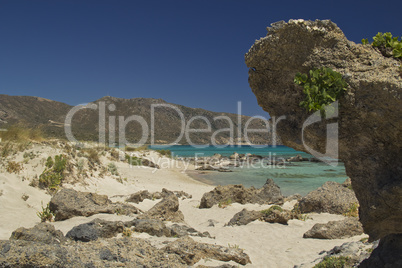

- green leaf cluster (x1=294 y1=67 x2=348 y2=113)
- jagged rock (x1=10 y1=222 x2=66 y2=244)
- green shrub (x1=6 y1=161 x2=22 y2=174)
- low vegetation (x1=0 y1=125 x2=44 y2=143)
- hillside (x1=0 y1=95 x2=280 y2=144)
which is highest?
hillside (x1=0 y1=95 x2=280 y2=144)

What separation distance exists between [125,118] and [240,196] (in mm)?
95721

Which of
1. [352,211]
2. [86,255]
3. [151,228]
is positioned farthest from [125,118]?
[86,255]

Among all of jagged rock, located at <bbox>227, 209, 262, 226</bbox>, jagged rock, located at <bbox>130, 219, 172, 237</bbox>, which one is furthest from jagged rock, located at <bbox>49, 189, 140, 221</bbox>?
jagged rock, located at <bbox>227, 209, 262, 226</bbox>

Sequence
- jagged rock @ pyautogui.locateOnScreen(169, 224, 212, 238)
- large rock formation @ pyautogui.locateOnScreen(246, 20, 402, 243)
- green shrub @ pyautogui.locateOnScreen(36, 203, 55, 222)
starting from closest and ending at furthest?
large rock formation @ pyautogui.locateOnScreen(246, 20, 402, 243), jagged rock @ pyautogui.locateOnScreen(169, 224, 212, 238), green shrub @ pyautogui.locateOnScreen(36, 203, 55, 222)

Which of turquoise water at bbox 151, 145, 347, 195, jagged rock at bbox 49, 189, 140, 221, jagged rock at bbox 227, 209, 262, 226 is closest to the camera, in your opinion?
jagged rock at bbox 49, 189, 140, 221

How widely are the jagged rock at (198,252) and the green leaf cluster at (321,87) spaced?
2.96 meters

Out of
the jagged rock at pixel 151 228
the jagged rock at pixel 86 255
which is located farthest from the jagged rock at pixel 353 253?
the jagged rock at pixel 151 228

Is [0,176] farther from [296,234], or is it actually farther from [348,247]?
[348,247]

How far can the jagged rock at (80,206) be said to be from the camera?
743 cm

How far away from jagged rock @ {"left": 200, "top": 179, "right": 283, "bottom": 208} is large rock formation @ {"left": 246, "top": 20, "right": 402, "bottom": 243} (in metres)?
8.74

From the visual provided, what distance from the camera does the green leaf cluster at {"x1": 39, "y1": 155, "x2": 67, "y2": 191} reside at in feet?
33.4

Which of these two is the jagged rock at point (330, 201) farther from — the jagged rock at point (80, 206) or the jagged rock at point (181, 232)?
the jagged rock at point (80, 206)

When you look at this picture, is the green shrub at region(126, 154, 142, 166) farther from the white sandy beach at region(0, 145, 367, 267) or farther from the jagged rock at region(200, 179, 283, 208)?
the jagged rock at region(200, 179, 283, 208)

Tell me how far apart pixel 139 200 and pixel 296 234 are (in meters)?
6.15
